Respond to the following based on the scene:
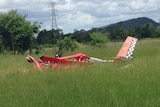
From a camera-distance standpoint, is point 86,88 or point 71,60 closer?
point 86,88

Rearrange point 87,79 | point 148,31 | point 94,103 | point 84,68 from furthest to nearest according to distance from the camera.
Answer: point 148,31, point 84,68, point 87,79, point 94,103

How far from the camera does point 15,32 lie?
3916 cm

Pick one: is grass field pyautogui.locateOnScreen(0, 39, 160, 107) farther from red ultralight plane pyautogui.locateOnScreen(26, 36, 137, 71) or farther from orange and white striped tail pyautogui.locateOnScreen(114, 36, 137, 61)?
orange and white striped tail pyautogui.locateOnScreen(114, 36, 137, 61)

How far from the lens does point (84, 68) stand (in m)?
9.11

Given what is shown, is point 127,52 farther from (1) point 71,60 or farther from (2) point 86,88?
(2) point 86,88

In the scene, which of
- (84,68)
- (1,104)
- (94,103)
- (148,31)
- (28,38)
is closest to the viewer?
(94,103)

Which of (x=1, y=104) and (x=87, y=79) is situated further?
(x=87, y=79)

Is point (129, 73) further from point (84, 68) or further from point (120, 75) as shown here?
point (84, 68)

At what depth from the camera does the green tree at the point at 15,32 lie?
3909 centimetres

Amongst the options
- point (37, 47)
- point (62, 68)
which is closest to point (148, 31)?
point (37, 47)

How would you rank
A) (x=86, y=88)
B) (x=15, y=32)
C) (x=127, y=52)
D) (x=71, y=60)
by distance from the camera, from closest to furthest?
(x=86, y=88) < (x=71, y=60) < (x=127, y=52) < (x=15, y=32)

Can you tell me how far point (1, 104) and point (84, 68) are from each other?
10.7 feet

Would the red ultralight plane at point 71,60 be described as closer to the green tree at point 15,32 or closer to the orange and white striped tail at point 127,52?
the orange and white striped tail at point 127,52

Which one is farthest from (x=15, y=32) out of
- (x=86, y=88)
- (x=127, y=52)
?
(x=86, y=88)
